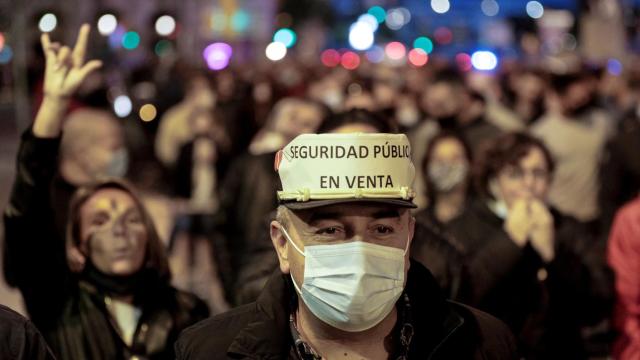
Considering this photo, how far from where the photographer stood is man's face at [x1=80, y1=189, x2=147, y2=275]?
545cm

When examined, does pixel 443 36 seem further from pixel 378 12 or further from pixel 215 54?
pixel 215 54

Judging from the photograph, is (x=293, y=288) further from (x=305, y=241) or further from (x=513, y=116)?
(x=513, y=116)

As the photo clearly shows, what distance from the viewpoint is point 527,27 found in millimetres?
53781

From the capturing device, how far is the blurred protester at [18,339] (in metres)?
3.52

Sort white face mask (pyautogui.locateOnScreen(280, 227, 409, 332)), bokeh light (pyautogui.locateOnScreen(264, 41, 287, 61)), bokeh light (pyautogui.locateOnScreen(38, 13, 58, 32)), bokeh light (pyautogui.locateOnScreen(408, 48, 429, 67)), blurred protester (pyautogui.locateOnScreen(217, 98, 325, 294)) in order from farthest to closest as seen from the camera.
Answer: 1. bokeh light (pyautogui.locateOnScreen(264, 41, 287, 61))
2. bokeh light (pyautogui.locateOnScreen(408, 48, 429, 67))
3. bokeh light (pyautogui.locateOnScreen(38, 13, 58, 32))
4. blurred protester (pyautogui.locateOnScreen(217, 98, 325, 294))
5. white face mask (pyautogui.locateOnScreen(280, 227, 409, 332))

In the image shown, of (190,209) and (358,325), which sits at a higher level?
(358,325)

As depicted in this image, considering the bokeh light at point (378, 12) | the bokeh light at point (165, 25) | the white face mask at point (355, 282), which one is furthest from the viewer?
the bokeh light at point (378, 12)

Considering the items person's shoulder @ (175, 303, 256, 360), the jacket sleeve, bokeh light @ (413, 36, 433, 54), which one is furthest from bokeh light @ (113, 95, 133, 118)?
bokeh light @ (413, 36, 433, 54)

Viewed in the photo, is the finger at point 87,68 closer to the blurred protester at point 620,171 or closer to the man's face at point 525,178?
the man's face at point 525,178

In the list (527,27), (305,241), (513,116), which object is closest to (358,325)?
(305,241)

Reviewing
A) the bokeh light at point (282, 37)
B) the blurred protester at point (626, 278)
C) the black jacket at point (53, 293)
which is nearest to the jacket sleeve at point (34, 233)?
the black jacket at point (53, 293)

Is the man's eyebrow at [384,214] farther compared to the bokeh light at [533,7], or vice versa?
the bokeh light at [533,7]

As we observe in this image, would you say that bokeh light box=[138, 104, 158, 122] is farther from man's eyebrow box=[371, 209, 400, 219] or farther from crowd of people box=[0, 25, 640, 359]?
man's eyebrow box=[371, 209, 400, 219]

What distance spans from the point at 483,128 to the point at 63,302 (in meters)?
7.26
